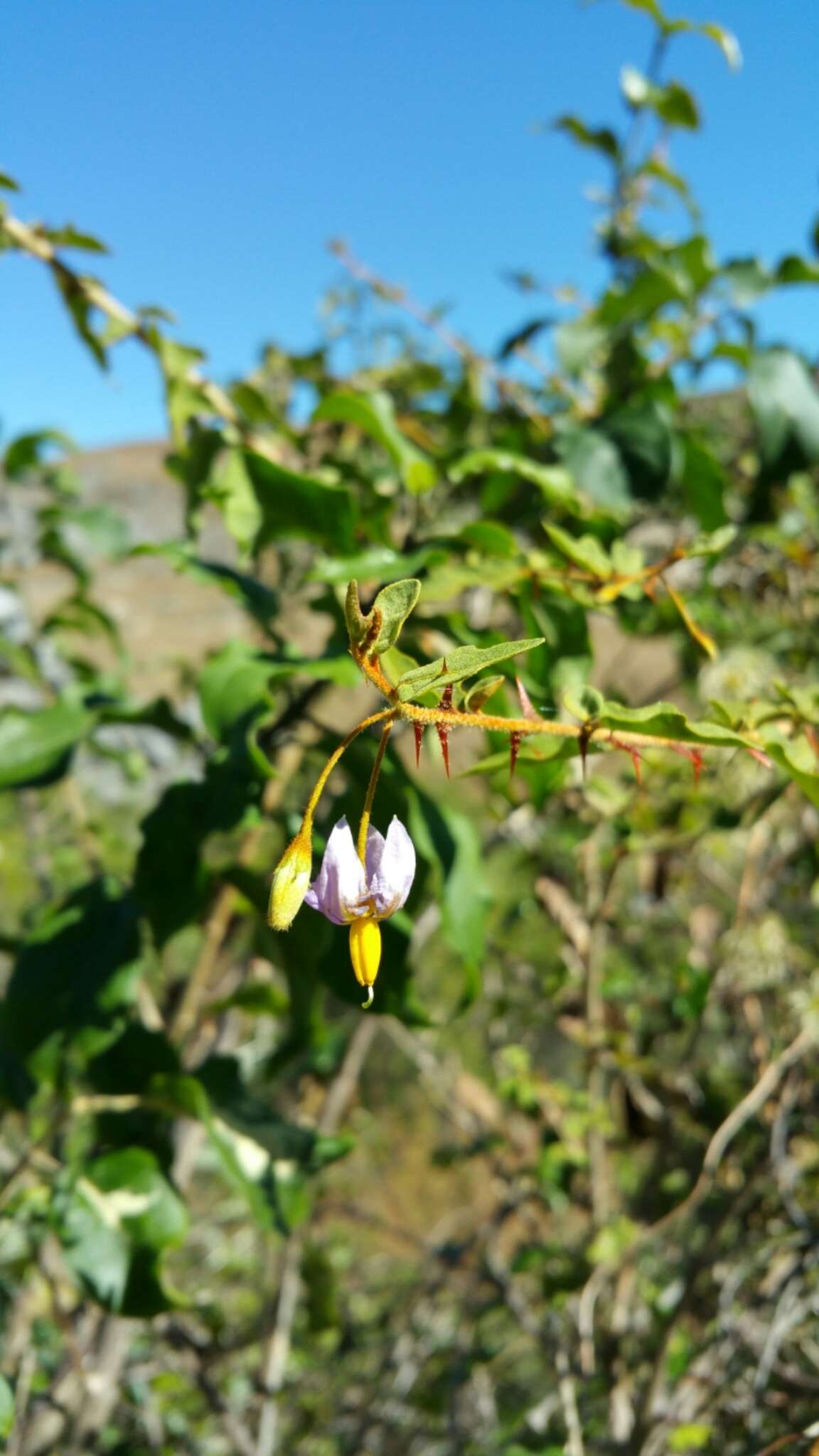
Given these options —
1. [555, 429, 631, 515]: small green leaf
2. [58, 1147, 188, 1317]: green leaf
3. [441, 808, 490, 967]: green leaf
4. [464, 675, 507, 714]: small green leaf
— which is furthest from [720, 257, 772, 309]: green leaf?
[58, 1147, 188, 1317]: green leaf

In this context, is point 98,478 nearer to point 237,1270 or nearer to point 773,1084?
point 237,1270

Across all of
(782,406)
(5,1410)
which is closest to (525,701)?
(5,1410)

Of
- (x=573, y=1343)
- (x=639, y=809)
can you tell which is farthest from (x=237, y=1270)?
(x=639, y=809)

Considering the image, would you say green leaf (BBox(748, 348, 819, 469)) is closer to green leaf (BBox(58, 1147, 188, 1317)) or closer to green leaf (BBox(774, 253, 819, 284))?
green leaf (BBox(774, 253, 819, 284))

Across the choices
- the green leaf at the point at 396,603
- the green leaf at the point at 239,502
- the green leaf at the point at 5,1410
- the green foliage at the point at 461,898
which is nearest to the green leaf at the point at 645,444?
the green foliage at the point at 461,898

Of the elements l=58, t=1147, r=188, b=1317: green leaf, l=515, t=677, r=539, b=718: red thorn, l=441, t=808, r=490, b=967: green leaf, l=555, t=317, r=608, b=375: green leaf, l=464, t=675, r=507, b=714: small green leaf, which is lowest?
l=58, t=1147, r=188, b=1317: green leaf

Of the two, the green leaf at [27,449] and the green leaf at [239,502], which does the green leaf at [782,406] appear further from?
the green leaf at [27,449]
